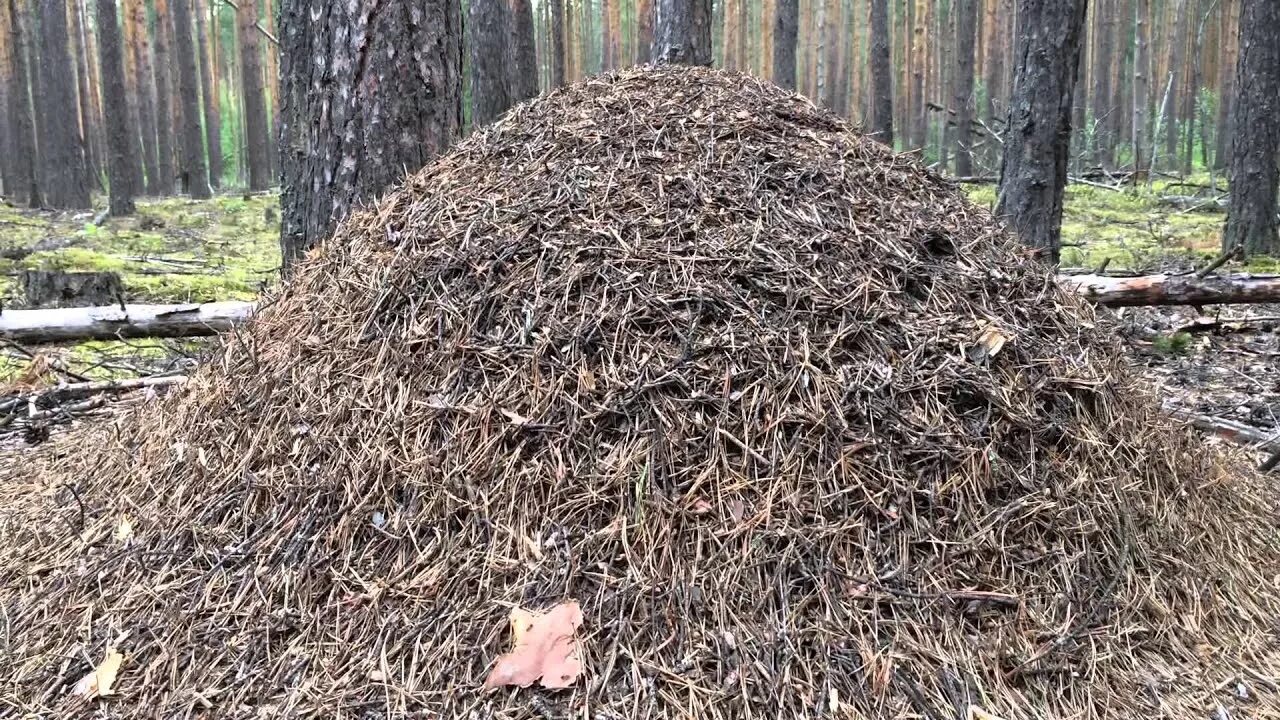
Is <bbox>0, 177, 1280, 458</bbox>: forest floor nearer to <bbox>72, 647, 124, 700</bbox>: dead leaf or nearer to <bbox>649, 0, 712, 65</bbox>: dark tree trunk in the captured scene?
<bbox>72, 647, 124, 700</bbox>: dead leaf

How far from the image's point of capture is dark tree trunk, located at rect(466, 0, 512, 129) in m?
8.81

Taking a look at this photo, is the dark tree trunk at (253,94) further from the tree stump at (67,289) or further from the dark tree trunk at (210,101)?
the tree stump at (67,289)

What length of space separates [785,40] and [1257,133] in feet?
25.3

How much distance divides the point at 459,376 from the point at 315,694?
2.86 ft

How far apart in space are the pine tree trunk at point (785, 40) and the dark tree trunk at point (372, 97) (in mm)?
10790

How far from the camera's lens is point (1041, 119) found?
5262 millimetres

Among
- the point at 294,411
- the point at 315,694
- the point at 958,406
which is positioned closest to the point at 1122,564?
the point at 958,406

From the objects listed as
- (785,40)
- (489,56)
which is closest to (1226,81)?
(785,40)

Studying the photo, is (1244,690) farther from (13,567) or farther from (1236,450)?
(13,567)

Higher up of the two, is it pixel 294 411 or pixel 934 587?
pixel 294 411

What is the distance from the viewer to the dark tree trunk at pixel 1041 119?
5.16 metres

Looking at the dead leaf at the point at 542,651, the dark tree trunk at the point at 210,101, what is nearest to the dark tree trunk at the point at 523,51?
the dead leaf at the point at 542,651

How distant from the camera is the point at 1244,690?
81.1 inches

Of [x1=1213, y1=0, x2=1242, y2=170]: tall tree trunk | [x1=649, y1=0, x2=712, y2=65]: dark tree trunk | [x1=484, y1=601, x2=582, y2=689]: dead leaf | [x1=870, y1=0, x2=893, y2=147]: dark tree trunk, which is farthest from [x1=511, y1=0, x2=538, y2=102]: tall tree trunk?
[x1=1213, y1=0, x2=1242, y2=170]: tall tree trunk
